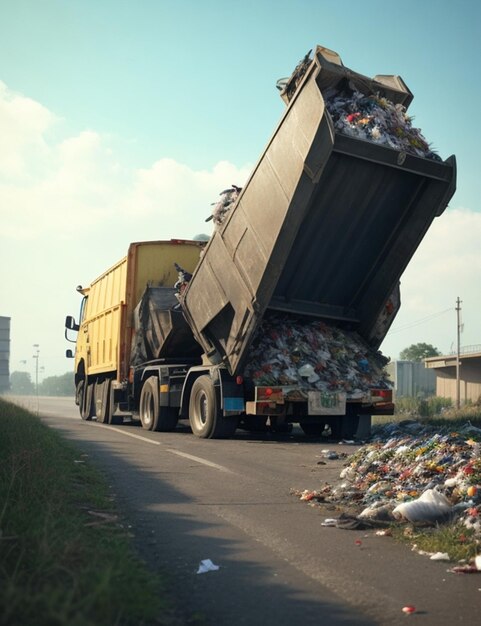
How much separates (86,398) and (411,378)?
42480 mm

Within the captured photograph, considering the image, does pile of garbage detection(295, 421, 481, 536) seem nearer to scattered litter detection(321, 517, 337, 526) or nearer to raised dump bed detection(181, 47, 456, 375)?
scattered litter detection(321, 517, 337, 526)

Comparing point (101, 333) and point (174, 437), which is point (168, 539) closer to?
point (174, 437)

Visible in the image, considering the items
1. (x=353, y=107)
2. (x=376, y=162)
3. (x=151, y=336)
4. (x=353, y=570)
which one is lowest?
(x=353, y=570)

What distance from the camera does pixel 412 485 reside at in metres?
6.46

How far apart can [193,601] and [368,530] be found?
2154 mm

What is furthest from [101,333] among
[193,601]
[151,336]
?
[193,601]

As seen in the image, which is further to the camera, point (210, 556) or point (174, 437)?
point (174, 437)

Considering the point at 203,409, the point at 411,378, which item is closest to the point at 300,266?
the point at 203,409

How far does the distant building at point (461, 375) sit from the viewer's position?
140ft

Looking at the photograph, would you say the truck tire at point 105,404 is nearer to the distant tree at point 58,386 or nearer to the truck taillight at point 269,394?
the truck taillight at point 269,394

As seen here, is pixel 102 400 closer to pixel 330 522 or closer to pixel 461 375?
pixel 330 522

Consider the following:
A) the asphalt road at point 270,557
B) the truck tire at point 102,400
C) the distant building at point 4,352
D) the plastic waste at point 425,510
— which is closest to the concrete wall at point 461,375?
the distant building at point 4,352

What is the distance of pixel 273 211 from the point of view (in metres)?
9.82

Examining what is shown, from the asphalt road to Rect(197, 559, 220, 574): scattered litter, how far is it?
0.05 metres
